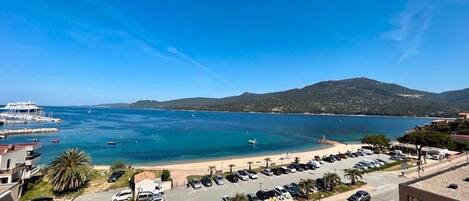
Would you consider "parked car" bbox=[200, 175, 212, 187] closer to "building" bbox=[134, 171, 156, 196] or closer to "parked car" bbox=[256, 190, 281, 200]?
"building" bbox=[134, 171, 156, 196]

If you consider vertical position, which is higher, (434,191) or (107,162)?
(434,191)

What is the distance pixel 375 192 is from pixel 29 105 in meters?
222

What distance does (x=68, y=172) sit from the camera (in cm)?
3189

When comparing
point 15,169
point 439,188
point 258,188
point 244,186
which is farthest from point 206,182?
point 439,188

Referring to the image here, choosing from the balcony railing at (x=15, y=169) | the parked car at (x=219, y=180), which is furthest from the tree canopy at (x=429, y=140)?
the balcony railing at (x=15, y=169)

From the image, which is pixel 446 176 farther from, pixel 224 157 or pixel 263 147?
pixel 263 147

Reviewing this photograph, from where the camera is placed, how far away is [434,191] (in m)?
16.4

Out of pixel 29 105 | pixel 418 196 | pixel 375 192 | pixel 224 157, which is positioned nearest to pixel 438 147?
pixel 375 192

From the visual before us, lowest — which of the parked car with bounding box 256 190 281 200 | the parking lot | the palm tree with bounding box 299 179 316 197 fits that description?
the parking lot

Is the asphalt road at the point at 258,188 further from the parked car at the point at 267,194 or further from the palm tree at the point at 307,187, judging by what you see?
the palm tree at the point at 307,187

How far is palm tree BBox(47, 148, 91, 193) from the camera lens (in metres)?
31.5

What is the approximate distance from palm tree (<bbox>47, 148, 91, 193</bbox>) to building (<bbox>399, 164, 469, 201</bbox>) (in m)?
32.1

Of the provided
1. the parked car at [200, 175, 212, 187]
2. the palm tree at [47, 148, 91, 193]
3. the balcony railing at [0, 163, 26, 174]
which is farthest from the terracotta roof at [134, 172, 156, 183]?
the balcony railing at [0, 163, 26, 174]

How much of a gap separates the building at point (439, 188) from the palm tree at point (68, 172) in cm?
3211
